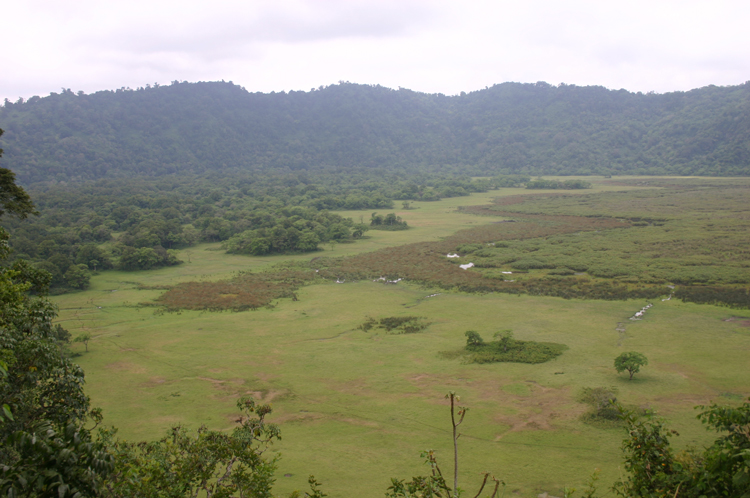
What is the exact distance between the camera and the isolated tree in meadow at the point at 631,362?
17203 millimetres

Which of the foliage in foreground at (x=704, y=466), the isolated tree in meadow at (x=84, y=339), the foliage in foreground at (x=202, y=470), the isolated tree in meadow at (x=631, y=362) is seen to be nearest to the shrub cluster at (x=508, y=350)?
the isolated tree in meadow at (x=631, y=362)

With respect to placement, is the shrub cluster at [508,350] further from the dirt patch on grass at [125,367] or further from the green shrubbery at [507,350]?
the dirt patch on grass at [125,367]

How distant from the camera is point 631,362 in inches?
679

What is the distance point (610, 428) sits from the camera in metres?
14.5

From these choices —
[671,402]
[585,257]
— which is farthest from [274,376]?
[585,257]

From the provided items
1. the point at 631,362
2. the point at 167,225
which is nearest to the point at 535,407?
the point at 631,362

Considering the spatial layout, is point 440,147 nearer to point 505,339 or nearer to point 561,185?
point 561,185

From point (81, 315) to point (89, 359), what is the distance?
905 centimetres

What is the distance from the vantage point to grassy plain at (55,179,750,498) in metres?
13.4

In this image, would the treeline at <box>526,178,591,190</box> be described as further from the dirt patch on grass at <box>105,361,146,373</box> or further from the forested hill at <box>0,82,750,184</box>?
the dirt patch on grass at <box>105,361,146,373</box>

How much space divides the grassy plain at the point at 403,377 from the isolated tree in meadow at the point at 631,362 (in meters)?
0.48

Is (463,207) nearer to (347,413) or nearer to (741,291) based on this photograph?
(741,291)

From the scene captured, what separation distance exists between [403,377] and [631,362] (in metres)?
8.09

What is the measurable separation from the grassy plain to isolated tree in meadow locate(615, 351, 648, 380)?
1.59 ft
